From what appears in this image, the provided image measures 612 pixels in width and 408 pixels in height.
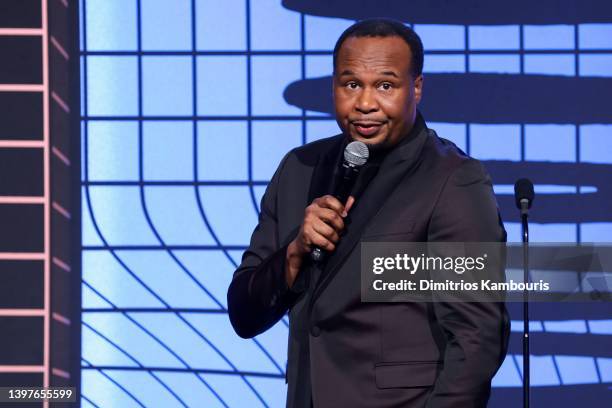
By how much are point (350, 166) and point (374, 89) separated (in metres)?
0.16

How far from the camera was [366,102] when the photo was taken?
165 centimetres

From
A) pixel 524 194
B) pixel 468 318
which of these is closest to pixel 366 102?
pixel 468 318

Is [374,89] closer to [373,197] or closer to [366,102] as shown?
[366,102]

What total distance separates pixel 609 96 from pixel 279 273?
214 cm

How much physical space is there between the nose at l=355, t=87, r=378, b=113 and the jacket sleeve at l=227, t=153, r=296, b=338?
0.26 m

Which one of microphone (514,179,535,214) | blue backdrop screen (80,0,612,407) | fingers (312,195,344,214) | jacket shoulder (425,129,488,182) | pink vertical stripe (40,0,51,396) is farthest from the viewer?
pink vertical stripe (40,0,51,396)

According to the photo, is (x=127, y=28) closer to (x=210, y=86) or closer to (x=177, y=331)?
(x=210, y=86)

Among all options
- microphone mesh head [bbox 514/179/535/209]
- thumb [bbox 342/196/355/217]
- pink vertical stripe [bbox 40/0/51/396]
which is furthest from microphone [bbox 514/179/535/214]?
pink vertical stripe [bbox 40/0/51/396]

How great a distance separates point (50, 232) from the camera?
11.7 ft

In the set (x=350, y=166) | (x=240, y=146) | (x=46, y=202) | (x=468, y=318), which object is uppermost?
(x=240, y=146)

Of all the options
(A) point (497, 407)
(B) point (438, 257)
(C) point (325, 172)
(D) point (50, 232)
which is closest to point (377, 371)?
(B) point (438, 257)

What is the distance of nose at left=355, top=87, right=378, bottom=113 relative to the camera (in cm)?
165

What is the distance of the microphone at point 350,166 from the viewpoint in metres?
1.58

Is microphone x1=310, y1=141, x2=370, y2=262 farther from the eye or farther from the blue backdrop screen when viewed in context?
the blue backdrop screen
